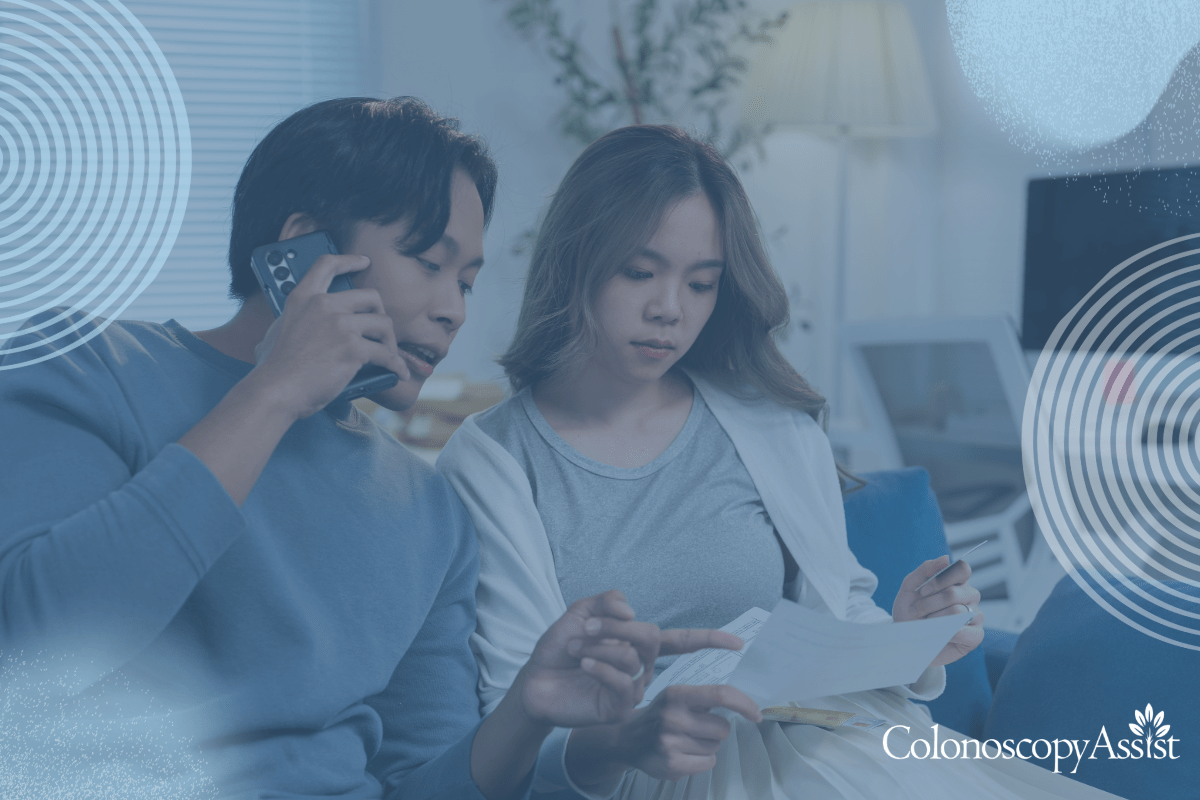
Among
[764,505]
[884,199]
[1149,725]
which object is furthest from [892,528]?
[884,199]

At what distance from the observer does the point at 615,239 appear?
0.92m

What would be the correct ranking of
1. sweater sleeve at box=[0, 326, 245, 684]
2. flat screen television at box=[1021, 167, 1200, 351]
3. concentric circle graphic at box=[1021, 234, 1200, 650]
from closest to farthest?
1. sweater sleeve at box=[0, 326, 245, 684]
2. concentric circle graphic at box=[1021, 234, 1200, 650]
3. flat screen television at box=[1021, 167, 1200, 351]

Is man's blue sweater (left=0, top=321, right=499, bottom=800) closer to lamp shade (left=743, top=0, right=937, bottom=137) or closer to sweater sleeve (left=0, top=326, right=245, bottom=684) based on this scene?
sweater sleeve (left=0, top=326, right=245, bottom=684)

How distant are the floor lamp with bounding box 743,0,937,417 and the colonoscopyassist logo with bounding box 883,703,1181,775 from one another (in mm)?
1739

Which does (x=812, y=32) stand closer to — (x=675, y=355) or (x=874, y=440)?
(x=874, y=440)

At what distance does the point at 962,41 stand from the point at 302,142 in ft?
2.25

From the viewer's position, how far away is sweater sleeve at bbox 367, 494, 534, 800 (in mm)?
753

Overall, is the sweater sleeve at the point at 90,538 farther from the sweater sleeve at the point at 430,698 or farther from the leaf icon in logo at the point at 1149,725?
the leaf icon in logo at the point at 1149,725

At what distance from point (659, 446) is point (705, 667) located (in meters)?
0.28

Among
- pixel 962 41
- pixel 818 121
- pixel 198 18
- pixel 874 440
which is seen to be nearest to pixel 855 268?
pixel 818 121

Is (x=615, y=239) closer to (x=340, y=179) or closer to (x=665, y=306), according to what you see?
(x=665, y=306)

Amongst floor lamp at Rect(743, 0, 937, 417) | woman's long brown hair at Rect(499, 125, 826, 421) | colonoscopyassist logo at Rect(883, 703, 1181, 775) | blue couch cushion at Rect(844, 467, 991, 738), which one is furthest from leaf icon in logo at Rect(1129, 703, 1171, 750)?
floor lamp at Rect(743, 0, 937, 417)

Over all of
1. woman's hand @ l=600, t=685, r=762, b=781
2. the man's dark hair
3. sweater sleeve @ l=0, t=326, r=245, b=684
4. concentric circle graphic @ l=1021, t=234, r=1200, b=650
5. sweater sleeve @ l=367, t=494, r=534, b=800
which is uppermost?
the man's dark hair

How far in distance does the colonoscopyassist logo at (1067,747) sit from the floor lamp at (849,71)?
174 centimetres
